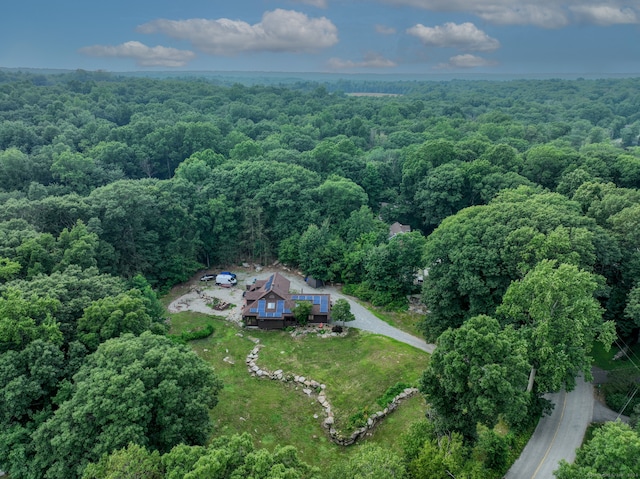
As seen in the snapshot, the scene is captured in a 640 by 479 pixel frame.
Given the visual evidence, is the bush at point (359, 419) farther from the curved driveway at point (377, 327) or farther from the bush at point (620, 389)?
the bush at point (620, 389)

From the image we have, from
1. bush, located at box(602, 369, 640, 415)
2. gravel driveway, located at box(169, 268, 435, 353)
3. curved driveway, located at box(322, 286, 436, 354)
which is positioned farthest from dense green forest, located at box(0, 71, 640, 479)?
bush, located at box(602, 369, 640, 415)

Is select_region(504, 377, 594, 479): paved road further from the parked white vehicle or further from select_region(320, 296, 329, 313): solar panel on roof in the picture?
the parked white vehicle

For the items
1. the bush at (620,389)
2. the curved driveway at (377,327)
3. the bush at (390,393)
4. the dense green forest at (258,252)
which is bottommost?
the curved driveway at (377,327)

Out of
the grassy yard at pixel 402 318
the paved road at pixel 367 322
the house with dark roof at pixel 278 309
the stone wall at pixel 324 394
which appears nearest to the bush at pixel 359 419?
the stone wall at pixel 324 394

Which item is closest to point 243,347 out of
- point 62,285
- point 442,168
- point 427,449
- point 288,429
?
point 288,429

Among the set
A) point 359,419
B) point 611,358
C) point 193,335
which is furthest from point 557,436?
point 193,335
